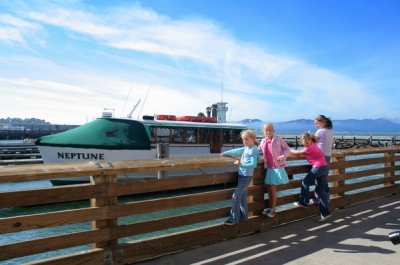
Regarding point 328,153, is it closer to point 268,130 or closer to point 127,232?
point 268,130

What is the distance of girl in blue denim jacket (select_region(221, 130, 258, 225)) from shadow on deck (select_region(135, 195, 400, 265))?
0.35 m

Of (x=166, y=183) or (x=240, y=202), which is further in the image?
(x=240, y=202)

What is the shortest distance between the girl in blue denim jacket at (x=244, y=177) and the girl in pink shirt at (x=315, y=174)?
1.19 m

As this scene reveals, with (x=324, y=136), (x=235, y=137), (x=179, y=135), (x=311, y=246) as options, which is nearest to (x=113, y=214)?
(x=311, y=246)

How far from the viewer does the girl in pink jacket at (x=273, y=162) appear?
5973 mm

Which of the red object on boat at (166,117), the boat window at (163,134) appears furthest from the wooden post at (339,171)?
the red object on boat at (166,117)

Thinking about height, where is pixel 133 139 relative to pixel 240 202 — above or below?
above

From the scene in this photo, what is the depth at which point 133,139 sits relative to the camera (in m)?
16.8

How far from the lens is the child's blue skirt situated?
593 centimetres

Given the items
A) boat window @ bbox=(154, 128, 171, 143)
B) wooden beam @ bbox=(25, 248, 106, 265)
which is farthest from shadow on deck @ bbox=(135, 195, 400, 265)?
boat window @ bbox=(154, 128, 171, 143)

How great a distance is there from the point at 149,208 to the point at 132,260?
62cm

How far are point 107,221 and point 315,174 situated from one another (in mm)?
3664

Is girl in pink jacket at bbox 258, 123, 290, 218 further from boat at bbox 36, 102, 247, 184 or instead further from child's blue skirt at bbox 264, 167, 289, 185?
boat at bbox 36, 102, 247, 184

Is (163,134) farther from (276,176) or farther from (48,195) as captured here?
(48,195)
